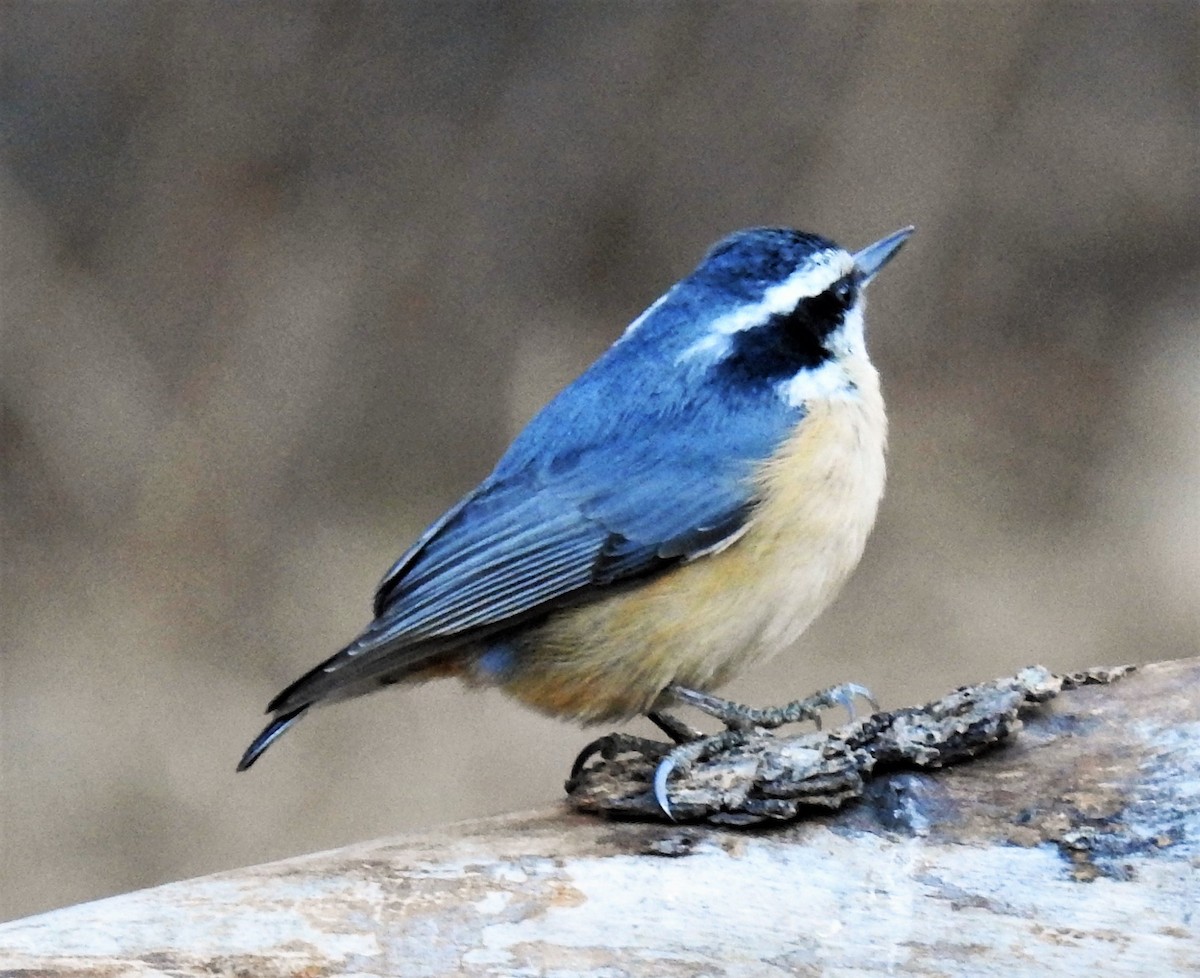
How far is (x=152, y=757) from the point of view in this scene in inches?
185

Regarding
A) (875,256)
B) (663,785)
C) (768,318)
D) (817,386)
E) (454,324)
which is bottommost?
(663,785)

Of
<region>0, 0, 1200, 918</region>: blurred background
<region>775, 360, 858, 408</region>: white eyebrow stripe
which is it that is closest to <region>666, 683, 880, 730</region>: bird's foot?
<region>775, 360, 858, 408</region>: white eyebrow stripe

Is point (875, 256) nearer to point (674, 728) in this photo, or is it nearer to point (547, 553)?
point (547, 553)

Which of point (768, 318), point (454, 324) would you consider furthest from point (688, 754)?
point (454, 324)

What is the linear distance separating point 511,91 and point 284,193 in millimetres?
824

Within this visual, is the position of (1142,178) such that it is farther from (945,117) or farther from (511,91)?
(511,91)

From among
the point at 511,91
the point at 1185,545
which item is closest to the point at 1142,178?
the point at 1185,545

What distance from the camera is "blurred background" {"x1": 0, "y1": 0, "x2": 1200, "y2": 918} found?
4.76 meters

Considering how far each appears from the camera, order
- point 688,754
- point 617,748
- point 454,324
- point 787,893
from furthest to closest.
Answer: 1. point 454,324
2. point 617,748
3. point 688,754
4. point 787,893

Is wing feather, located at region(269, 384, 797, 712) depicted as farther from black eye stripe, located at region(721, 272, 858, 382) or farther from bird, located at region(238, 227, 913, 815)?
black eye stripe, located at region(721, 272, 858, 382)

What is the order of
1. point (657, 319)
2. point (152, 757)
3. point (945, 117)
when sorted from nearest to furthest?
point (657, 319), point (152, 757), point (945, 117)

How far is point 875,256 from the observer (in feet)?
9.93

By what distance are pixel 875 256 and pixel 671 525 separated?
77 centimetres

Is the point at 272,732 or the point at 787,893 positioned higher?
the point at 272,732
